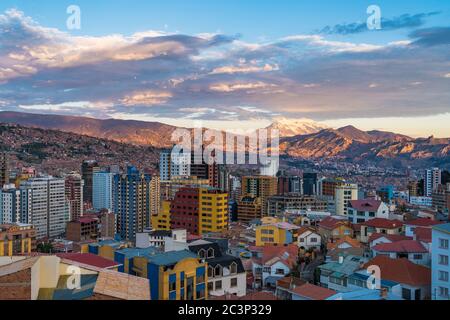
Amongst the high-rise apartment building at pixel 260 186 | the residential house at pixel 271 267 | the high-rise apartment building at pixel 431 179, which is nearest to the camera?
the residential house at pixel 271 267

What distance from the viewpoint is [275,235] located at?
427 inches

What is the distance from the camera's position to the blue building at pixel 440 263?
5645 mm

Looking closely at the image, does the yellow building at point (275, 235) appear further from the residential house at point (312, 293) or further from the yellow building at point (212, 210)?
the yellow building at point (212, 210)

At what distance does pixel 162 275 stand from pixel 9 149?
4940 cm

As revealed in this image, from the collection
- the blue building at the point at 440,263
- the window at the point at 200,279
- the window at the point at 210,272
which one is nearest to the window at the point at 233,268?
the window at the point at 210,272

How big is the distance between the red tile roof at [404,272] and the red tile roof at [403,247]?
1.02 metres

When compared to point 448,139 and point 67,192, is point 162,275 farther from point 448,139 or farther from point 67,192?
point 448,139

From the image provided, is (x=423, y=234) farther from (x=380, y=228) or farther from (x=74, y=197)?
(x=74, y=197)

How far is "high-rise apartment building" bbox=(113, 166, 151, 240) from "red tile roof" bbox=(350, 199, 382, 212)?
12.9m

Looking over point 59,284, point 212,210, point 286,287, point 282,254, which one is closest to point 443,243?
point 286,287
